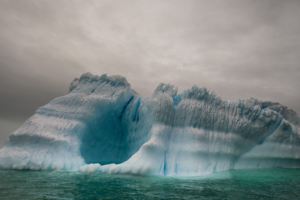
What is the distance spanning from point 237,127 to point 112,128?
9.33 metres

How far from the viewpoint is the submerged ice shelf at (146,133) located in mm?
12953

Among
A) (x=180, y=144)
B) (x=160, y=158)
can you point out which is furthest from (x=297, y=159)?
(x=160, y=158)

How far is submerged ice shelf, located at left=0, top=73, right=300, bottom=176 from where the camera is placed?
12953 millimetres

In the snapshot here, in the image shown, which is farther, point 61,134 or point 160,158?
point 61,134

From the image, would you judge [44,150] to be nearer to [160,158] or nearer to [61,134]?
[61,134]

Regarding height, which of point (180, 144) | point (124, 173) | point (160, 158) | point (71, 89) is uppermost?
point (71, 89)

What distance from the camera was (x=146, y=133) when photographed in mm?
15445

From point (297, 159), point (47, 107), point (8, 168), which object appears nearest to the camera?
point (8, 168)

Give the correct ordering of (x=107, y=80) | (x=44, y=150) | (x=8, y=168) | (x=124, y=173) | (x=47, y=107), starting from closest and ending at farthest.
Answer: (x=124, y=173), (x=8, y=168), (x=44, y=150), (x=47, y=107), (x=107, y=80)

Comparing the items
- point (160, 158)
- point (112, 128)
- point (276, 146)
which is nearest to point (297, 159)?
point (276, 146)

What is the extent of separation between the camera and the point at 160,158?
501 inches

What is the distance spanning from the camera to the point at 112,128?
18.0m

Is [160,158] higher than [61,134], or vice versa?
[61,134]

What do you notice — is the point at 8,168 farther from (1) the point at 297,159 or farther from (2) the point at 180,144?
(1) the point at 297,159
